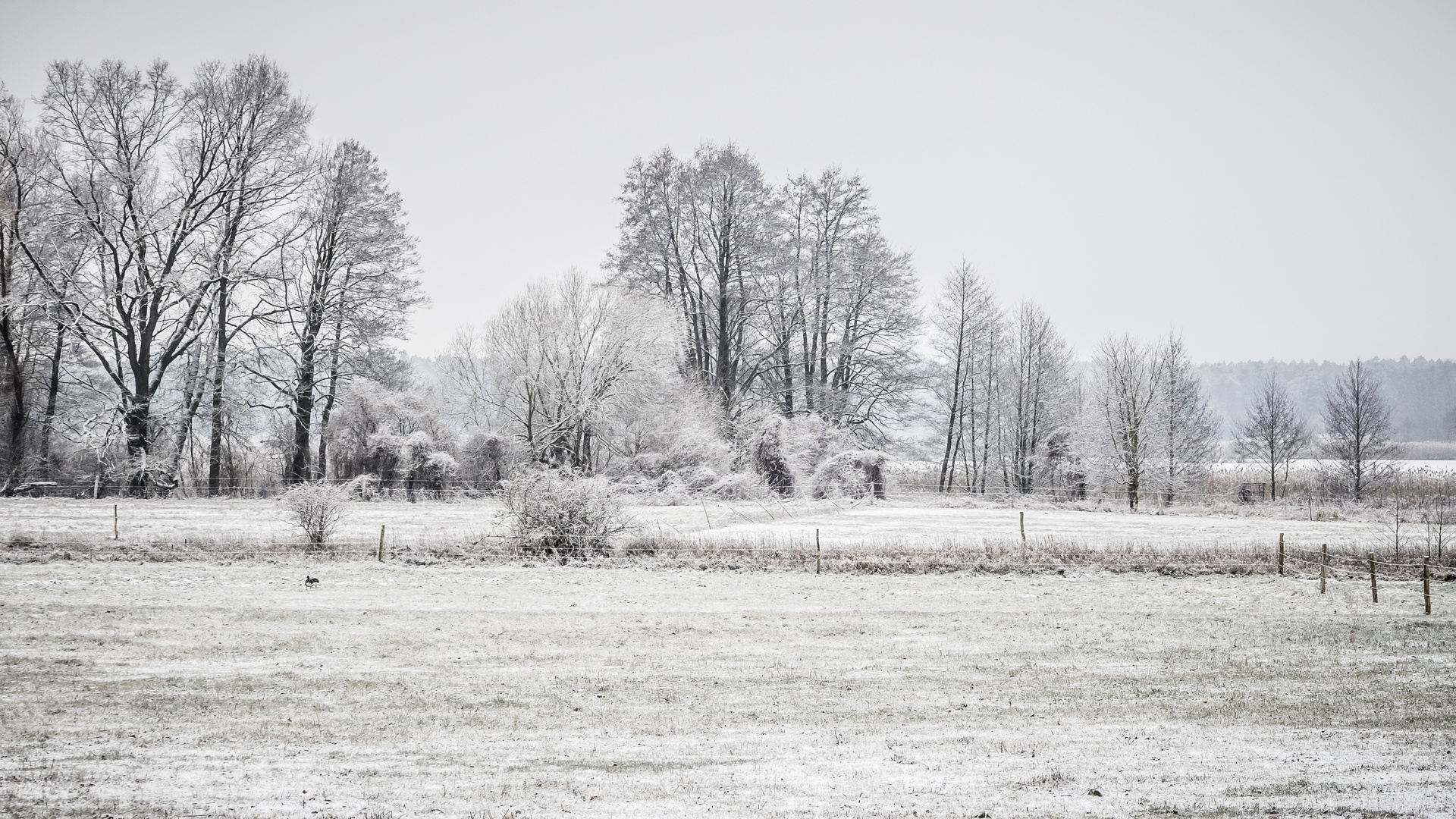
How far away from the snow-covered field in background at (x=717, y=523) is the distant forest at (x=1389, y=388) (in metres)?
138

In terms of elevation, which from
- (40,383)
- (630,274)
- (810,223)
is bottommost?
(40,383)

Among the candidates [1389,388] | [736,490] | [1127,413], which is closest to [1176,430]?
[1127,413]

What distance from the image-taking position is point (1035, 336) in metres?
47.7

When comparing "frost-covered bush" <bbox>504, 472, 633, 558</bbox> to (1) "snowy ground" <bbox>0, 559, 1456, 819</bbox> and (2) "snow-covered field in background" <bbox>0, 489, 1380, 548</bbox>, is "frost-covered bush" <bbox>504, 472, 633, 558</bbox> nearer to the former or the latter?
(2) "snow-covered field in background" <bbox>0, 489, 1380, 548</bbox>

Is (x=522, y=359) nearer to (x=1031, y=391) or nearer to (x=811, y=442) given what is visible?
(x=811, y=442)

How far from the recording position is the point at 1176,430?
41906 millimetres

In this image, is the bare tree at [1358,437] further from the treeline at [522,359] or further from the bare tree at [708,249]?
the bare tree at [708,249]

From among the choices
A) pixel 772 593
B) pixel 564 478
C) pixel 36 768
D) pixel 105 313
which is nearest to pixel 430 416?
pixel 105 313

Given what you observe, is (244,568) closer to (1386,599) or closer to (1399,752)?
(1399,752)

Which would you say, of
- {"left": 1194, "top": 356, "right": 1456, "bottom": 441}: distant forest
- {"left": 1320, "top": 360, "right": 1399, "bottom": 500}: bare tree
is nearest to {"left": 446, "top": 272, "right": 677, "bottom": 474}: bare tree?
{"left": 1320, "top": 360, "right": 1399, "bottom": 500}: bare tree

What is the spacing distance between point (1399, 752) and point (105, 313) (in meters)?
35.3

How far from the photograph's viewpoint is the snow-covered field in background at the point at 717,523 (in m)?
22.0

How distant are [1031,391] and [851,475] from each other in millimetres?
14266

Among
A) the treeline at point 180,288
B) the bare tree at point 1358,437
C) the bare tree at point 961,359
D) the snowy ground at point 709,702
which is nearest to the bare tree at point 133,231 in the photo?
the treeline at point 180,288
